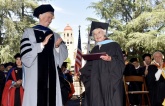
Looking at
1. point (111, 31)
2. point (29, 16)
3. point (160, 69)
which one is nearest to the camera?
point (160, 69)

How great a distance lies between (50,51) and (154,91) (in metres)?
4.99

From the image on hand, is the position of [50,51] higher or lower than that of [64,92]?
higher

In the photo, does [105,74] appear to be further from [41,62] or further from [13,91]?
[13,91]

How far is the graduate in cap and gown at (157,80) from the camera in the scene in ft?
27.8

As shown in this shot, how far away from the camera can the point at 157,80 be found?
28.6ft

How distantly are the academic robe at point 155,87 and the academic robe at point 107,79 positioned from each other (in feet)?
10.0

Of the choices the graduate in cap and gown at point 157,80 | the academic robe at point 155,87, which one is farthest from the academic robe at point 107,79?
the academic robe at point 155,87

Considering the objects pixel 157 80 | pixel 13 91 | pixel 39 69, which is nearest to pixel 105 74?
pixel 39 69

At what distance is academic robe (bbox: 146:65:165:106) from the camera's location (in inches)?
341

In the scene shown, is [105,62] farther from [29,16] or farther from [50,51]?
[29,16]

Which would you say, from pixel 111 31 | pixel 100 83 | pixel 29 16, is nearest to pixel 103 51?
pixel 100 83

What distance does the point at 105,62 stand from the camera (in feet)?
19.5

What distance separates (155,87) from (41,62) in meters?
5.03

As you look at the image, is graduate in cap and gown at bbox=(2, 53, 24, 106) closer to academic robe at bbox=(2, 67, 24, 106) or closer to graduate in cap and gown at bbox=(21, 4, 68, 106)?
academic robe at bbox=(2, 67, 24, 106)
